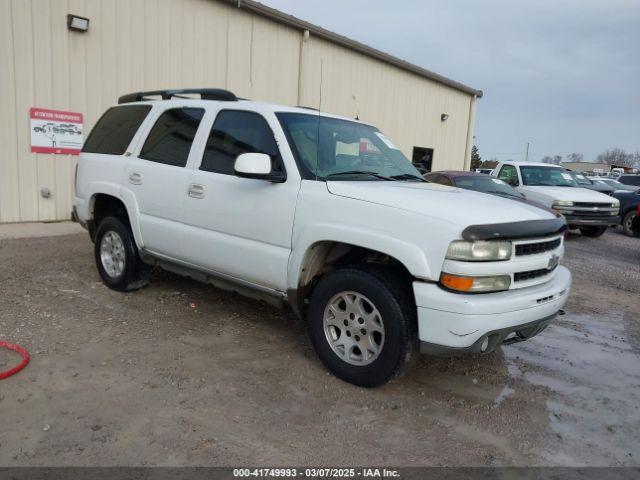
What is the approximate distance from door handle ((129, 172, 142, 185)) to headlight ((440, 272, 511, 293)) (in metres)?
3.18

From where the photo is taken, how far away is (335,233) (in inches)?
135

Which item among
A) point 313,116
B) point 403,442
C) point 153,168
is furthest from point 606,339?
point 153,168

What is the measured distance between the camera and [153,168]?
4.79 meters

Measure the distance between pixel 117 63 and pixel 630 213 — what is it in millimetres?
13027

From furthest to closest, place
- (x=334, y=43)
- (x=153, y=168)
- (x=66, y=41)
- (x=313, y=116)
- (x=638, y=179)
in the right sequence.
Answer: (x=638, y=179) < (x=334, y=43) < (x=66, y=41) < (x=153, y=168) < (x=313, y=116)

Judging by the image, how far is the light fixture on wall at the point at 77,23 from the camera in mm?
9023

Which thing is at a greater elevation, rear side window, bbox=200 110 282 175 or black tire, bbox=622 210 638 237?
rear side window, bbox=200 110 282 175

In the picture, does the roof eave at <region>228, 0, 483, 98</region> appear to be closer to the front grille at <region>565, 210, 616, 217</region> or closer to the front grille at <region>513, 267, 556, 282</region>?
the front grille at <region>565, 210, 616, 217</region>

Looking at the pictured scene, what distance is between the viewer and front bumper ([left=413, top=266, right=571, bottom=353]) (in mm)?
3004

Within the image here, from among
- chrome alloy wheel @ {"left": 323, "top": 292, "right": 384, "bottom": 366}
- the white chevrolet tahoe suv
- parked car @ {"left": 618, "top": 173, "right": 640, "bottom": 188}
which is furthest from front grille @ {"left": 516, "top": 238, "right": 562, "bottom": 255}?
parked car @ {"left": 618, "top": 173, "right": 640, "bottom": 188}

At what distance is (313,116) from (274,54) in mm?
8876

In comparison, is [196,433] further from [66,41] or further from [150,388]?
[66,41]

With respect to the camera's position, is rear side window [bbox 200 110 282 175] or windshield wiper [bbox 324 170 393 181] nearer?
windshield wiper [bbox 324 170 393 181]

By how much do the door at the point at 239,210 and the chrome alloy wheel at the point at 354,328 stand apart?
46 centimetres
